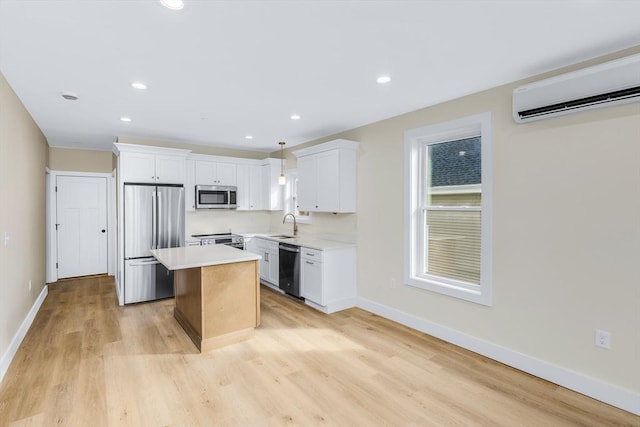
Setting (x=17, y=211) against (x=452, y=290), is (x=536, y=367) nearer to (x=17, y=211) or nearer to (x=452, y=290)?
(x=452, y=290)

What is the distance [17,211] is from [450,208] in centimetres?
463

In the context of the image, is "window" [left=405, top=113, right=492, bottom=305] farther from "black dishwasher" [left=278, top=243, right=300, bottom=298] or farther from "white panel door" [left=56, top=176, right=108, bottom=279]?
"white panel door" [left=56, top=176, right=108, bottom=279]

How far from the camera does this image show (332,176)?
178 inches

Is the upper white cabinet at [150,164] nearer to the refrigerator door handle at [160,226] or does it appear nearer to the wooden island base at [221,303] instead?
the refrigerator door handle at [160,226]

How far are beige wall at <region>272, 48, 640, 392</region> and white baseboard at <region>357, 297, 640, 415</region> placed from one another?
53mm

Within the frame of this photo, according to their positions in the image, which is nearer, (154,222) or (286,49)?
(286,49)

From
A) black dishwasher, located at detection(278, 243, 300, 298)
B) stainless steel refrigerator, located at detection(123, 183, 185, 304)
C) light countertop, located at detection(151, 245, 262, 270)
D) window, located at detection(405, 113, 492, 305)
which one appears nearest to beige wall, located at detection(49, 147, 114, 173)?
stainless steel refrigerator, located at detection(123, 183, 185, 304)

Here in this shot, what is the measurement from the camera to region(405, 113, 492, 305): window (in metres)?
3.07

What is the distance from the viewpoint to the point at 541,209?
2695 millimetres

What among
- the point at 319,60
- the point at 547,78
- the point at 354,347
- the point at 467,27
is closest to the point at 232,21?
the point at 319,60

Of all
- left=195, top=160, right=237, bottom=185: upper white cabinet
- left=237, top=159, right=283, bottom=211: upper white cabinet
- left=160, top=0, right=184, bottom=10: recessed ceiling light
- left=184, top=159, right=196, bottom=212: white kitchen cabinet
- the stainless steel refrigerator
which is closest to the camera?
left=160, top=0, right=184, bottom=10: recessed ceiling light

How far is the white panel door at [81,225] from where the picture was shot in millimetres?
5930

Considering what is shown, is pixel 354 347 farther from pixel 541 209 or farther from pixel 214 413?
pixel 541 209

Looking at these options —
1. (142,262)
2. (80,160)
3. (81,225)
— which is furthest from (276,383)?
(80,160)
